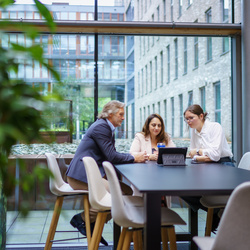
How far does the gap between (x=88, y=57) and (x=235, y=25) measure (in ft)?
6.50

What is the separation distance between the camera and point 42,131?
0.66m

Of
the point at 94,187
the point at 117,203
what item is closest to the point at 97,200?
the point at 94,187

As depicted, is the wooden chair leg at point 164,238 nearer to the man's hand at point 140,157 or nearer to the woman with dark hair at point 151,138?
the man's hand at point 140,157

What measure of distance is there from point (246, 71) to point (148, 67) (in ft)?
4.40

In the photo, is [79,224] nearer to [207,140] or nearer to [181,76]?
[207,140]

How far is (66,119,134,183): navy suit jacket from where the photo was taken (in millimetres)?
3906

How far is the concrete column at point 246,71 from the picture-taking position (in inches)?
203

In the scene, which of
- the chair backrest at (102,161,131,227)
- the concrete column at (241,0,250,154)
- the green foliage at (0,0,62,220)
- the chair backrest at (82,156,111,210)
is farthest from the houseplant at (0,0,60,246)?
the concrete column at (241,0,250,154)

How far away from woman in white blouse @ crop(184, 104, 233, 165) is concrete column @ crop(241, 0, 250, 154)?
0.95 metres

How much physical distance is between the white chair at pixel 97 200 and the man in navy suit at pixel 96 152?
564 millimetres

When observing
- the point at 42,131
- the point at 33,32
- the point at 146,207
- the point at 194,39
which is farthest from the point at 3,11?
the point at 194,39

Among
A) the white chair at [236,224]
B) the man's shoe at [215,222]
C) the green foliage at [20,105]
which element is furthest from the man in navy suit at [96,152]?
Result: the green foliage at [20,105]

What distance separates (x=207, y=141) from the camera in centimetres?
433

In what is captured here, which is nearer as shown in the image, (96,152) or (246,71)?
(96,152)
